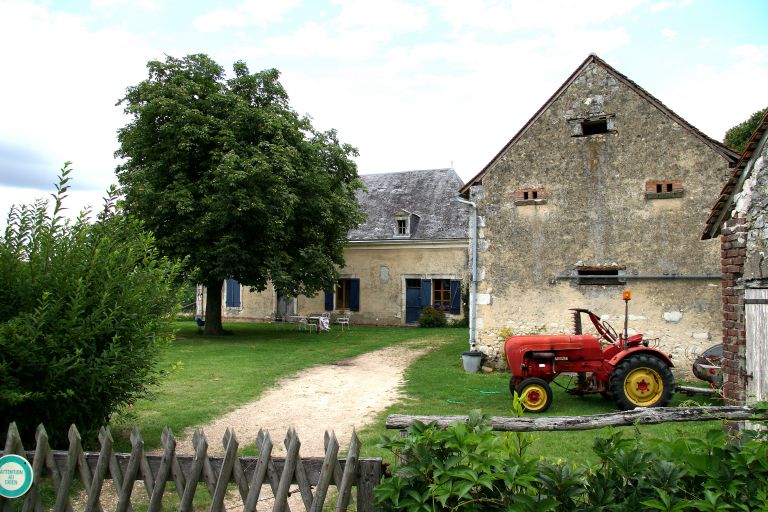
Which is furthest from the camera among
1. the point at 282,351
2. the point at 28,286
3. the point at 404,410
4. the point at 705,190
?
the point at 282,351

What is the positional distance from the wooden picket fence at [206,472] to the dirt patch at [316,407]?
10.0 feet

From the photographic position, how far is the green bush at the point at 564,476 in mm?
2641

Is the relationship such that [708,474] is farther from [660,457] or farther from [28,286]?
[28,286]

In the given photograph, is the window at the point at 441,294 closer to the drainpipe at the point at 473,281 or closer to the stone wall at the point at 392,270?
the stone wall at the point at 392,270

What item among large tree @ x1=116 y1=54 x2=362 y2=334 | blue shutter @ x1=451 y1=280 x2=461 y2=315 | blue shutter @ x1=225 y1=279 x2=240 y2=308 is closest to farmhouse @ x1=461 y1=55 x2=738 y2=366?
large tree @ x1=116 y1=54 x2=362 y2=334

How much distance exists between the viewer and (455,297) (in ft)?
81.5

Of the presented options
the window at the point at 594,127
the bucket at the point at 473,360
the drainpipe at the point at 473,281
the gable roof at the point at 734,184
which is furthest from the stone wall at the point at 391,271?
the gable roof at the point at 734,184

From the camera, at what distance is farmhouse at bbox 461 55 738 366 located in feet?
36.2

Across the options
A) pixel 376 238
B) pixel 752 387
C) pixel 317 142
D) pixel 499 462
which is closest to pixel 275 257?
pixel 317 142

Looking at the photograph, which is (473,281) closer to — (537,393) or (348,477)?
(537,393)

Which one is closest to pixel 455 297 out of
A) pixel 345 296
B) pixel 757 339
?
pixel 345 296

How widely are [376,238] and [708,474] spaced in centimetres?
2380

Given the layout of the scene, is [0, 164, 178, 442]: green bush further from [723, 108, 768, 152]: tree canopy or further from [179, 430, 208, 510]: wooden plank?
[723, 108, 768, 152]: tree canopy

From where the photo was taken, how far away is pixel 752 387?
5797 millimetres
